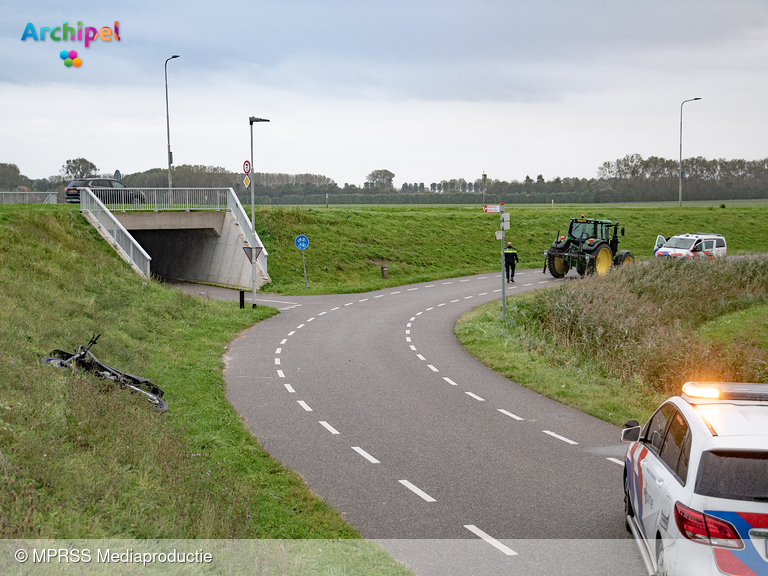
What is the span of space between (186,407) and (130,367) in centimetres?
282

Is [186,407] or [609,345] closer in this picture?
[186,407]

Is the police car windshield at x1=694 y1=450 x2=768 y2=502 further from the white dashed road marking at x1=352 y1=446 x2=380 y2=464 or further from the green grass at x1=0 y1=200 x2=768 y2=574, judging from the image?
the white dashed road marking at x1=352 y1=446 x2=380 y2=464

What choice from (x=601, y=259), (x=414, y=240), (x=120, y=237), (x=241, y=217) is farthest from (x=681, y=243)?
(x=120, y=237)

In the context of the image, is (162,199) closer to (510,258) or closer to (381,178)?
(510,258)

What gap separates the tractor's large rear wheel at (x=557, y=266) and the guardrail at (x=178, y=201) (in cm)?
1377

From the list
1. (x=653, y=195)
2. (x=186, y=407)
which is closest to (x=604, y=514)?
(x=186, y=407)

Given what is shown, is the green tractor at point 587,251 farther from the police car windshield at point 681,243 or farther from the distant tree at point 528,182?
the distant tree at point 528,182

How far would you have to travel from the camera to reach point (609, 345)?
57.8 feet

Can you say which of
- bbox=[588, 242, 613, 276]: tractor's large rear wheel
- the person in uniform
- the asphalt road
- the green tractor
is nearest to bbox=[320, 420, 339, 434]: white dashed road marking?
the asphalt road

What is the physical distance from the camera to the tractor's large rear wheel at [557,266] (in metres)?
30.9

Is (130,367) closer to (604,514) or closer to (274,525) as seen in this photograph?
(274,525)

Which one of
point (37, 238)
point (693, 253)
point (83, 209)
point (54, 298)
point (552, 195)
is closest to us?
point (54, 298)

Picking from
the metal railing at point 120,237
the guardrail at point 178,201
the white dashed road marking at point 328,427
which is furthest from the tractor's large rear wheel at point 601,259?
the white dashed road marking at point 328,427

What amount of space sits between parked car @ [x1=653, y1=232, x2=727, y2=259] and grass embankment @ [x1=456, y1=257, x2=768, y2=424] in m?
Result: 3.34
